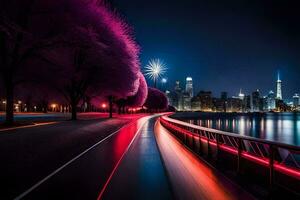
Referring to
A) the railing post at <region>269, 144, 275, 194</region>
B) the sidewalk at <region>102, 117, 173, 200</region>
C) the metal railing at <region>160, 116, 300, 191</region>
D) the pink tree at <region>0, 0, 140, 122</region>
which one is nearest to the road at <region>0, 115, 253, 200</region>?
the sidewalk at <region>102, 117, 173, 200</region>

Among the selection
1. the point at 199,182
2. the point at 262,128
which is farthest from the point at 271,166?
the point at 262,128

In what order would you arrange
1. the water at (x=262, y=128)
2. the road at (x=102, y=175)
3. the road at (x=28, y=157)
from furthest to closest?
the water at (x=262, y=128), the road at (x=28, y=157), the road at (x=102, y=175)

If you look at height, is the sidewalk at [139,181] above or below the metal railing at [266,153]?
below

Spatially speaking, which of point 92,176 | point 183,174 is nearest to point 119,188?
point 92,176

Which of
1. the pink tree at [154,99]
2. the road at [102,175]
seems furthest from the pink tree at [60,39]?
the pink tree at [154,99]

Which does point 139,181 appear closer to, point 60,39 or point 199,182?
point 199,182

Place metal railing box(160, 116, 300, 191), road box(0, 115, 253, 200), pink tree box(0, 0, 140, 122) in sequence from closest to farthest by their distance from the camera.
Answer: metal railing box(160, 116, 300, 191) → road box(0, 115, 253, 200) → pink tree box(0, 0, 140, 122)

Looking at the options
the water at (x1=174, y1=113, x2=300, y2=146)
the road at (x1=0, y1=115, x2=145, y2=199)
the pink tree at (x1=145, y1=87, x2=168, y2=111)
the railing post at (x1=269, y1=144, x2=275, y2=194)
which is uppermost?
the pink tree at (x1=145, y1=87, x2=168, y2=111)

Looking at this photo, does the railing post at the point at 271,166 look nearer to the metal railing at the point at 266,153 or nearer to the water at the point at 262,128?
the metal railing at the point at 266,153

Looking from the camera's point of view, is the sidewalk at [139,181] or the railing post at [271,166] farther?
the sidewalk at [139,181]

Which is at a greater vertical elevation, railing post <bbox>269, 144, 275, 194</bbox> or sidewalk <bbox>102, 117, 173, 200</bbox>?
railing post <bbox>269, 144, 275, 194</bbox>

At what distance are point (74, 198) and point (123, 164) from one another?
4.73 meters

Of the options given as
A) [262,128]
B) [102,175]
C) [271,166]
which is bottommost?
[262,128]

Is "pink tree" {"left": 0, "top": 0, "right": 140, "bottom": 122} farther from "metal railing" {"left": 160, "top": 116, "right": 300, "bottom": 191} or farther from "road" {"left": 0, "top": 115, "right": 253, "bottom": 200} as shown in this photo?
"metal railing" {"left": 160, "top": 116, "right": 300, "bottom": 191}
